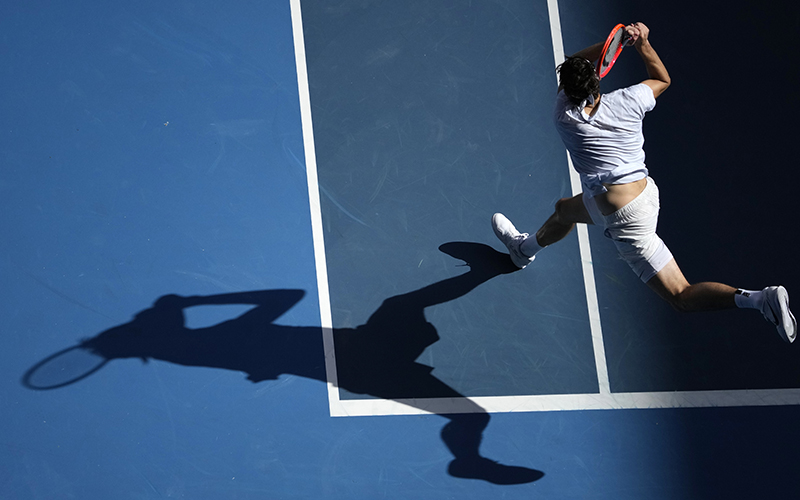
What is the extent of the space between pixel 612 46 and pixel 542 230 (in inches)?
51.6

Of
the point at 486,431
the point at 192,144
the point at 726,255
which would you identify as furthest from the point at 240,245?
the point at 726,255

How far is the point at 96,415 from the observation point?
471 centimetres

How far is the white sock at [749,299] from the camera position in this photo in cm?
358

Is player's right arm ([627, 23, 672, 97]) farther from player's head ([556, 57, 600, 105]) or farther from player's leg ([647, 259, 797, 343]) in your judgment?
player's leg ([647, 259, 797, 343])

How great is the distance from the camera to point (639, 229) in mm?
3779

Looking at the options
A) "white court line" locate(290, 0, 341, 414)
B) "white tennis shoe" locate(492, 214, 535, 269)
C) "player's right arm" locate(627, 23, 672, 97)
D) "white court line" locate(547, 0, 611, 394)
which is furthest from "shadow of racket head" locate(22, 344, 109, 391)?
"player's right arm" locate(627, 23, 672, 97)

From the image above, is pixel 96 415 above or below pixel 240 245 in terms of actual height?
below

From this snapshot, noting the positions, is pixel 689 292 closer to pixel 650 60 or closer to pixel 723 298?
pixel 723 298

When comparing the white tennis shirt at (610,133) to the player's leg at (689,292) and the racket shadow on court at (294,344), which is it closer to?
the player's leg at (689,292)

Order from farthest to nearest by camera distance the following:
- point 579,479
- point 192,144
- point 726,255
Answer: point 192,144
point 726,255
point 579,479

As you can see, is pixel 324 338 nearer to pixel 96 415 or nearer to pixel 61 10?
pixel 96 415

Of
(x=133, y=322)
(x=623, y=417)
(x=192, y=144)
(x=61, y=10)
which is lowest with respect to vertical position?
(x=623, y=417)

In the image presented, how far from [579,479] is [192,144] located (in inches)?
156

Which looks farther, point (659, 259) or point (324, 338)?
point (324, 338)
